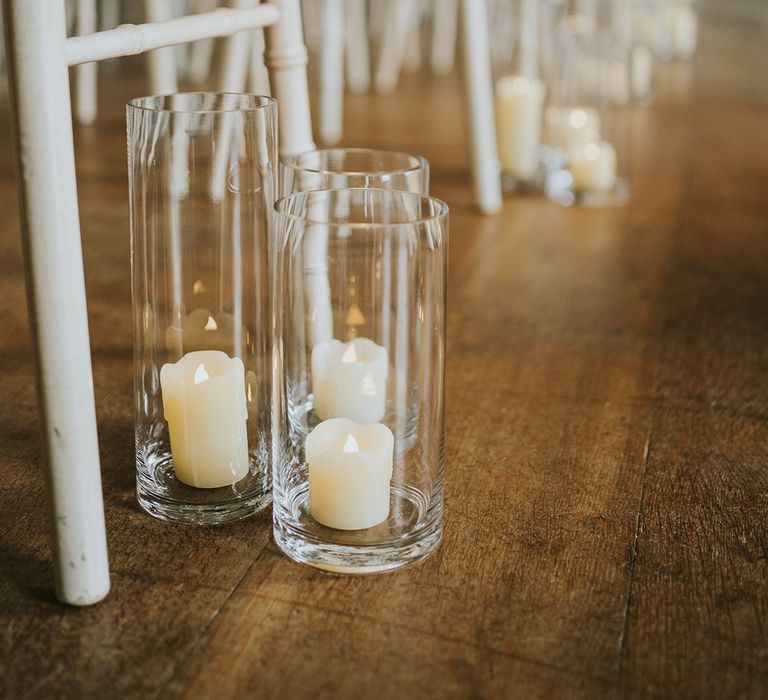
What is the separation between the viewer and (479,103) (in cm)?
147

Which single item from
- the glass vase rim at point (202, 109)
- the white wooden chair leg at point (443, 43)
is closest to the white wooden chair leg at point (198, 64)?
the white wooden chair leg at point (443, 43)

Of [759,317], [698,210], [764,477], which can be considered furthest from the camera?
[698,210]

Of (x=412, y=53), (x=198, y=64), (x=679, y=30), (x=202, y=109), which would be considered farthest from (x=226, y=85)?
(x=679, y=30)

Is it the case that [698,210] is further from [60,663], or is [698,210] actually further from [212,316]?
[60,663]

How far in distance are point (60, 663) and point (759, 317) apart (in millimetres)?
842

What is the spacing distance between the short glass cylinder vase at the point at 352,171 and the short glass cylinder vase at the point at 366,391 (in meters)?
0.14

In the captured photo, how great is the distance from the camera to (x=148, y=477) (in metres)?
0.70

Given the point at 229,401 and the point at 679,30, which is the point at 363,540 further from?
the point at 679,30

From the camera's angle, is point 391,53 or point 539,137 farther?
point 391,53

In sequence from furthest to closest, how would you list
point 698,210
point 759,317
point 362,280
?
point 698,210 → point 759,317 → point 362,280

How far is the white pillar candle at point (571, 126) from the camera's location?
1726 millimetres

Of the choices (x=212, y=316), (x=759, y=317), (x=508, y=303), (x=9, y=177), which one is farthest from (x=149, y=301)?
(x=9, y=177)

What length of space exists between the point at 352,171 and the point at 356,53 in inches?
79.4

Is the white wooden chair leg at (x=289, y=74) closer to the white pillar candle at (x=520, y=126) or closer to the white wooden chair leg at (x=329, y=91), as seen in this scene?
the white pillar candle at (x=520, y=126)
